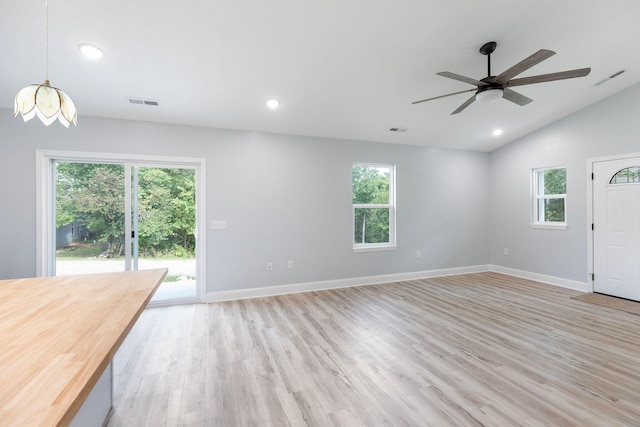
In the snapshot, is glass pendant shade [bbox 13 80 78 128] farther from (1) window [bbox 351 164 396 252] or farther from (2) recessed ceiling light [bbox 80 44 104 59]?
(1) window [bbox 351 164 396 252]

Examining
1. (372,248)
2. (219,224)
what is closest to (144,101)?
(219,224)

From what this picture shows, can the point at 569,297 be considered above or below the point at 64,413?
below

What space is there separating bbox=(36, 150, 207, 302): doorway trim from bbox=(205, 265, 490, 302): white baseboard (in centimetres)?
36

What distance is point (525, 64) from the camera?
229 cm

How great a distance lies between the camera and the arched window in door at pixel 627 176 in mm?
4016

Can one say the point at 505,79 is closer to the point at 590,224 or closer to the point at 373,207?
the point at 373,207

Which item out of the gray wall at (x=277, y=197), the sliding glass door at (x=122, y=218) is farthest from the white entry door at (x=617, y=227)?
the sliding glass door at (x=122, y=218)

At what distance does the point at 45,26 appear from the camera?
7.63 ft

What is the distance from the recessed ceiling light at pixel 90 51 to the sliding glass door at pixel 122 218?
1.47 metres

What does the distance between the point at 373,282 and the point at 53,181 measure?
15.9 feet

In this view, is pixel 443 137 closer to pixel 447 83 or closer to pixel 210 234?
pixel 447 83

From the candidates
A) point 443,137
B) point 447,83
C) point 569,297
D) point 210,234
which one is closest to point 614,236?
point 569,297

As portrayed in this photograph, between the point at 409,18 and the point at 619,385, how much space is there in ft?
10.9

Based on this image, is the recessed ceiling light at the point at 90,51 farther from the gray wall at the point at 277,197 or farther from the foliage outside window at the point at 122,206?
the foliage outside window at the point at 122,206
